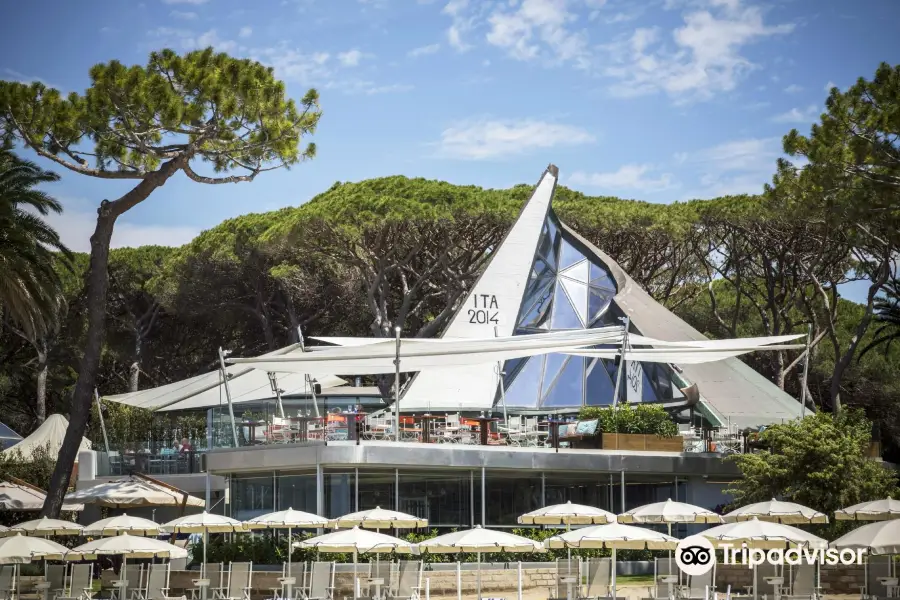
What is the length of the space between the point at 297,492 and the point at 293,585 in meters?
3.32

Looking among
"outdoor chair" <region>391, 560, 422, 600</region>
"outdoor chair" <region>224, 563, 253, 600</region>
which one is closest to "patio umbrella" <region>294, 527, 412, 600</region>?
"outdoor chair" <region>391, 560, 422, 600</region>

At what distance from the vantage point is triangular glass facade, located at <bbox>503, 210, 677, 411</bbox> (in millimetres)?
31953

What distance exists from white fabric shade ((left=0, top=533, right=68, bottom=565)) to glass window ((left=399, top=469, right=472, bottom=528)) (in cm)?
759

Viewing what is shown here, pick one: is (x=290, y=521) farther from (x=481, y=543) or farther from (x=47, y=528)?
(x=47, y=528)

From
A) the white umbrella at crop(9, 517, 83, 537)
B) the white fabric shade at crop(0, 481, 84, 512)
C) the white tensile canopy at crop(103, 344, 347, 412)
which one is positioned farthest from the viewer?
the white tensile canopy at crop(103, 344, 347, 412)

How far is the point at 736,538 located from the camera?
18.1 m

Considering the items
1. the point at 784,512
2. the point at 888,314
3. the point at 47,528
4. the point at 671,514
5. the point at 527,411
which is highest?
the point at 888,314

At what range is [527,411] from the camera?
3138 centimetres

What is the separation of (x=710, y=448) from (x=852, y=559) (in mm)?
7910

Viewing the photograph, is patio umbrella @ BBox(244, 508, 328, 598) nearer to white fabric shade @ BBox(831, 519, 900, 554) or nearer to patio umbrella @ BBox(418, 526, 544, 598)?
patio umbrella @ BBox(418, 526, 544, 598)

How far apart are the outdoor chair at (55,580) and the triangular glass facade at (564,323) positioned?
13.2 meters

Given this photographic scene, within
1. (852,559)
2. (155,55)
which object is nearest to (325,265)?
(155,55)

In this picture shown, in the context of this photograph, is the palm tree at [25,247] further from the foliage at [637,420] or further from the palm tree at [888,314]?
the palm tree at [888,314]

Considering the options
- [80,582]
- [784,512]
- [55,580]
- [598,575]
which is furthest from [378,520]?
[784,512]
